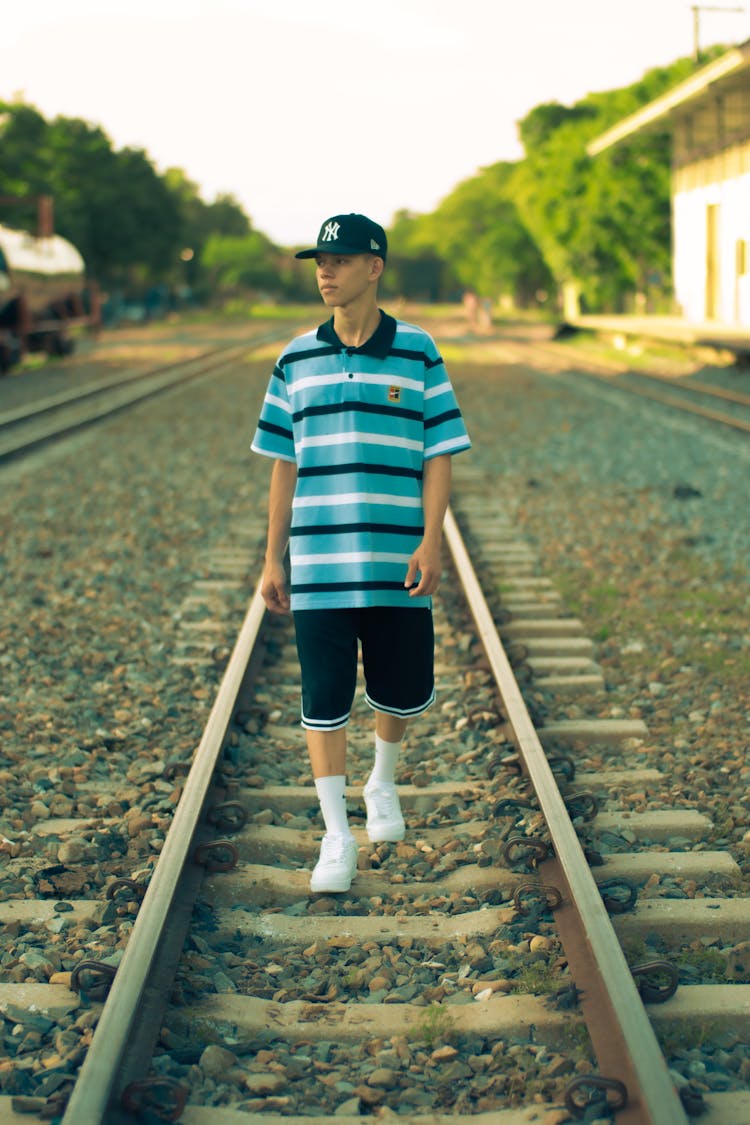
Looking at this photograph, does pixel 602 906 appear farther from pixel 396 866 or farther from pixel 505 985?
pixel 396 866

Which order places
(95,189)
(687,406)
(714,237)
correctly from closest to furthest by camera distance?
1. (687,406)
2. (714,237)
3. (95,189)

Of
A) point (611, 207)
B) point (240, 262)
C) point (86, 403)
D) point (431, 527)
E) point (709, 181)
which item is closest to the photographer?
point (431, 527)

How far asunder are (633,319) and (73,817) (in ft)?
104

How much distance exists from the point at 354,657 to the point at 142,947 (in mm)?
993

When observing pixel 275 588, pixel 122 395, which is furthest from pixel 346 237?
pixel 122 395

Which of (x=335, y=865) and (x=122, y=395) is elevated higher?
(x=122, y=395)

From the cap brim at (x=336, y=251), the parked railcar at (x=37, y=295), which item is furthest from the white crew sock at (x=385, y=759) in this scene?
the parked railcar at (x=37, y=295)

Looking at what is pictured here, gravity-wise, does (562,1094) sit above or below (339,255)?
below

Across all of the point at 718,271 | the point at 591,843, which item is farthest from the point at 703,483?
the point at 718,271

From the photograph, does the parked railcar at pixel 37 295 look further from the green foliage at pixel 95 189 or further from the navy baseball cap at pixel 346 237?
the green foliage at pixel 95 189

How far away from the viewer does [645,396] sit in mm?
18188

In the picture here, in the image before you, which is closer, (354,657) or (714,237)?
(354,657)

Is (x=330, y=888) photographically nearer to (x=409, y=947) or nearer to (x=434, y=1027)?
(x=409, y=947)

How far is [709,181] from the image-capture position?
99.8ft
